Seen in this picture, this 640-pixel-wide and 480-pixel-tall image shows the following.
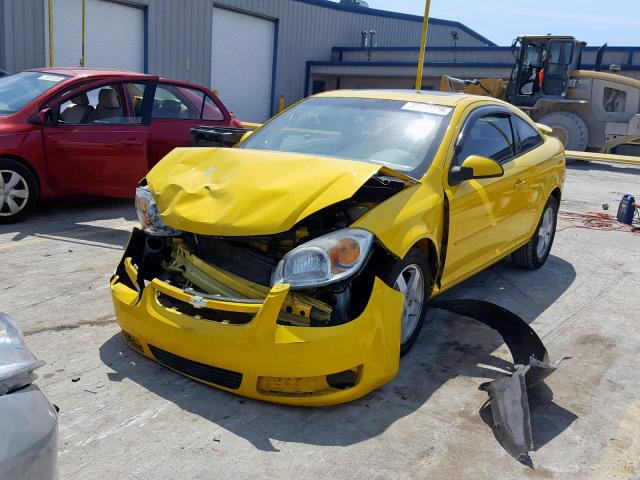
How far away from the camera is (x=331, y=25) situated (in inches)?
1248

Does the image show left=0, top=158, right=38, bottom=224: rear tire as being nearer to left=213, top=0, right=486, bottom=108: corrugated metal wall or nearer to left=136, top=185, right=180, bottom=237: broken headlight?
left=136, top=185, right=180, bottom=237: broken headlight

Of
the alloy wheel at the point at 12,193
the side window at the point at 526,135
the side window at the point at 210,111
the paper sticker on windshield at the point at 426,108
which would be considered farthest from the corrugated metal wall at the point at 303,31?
the paper sticker on windshield at the point at 426,108

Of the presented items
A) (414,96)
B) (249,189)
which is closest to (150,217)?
(249,189)

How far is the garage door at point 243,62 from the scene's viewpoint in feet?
84.5

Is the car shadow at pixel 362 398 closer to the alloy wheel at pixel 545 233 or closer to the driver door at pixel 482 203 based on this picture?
the driver door at pixel 482 203

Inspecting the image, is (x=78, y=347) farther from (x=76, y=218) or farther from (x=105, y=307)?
(x=76, y=218)

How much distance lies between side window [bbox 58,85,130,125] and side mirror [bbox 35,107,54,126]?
0.36 feet

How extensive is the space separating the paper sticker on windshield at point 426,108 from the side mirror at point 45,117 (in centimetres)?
398

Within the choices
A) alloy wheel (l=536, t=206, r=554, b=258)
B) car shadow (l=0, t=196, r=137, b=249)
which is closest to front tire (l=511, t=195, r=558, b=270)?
alloy wheel (l=536, t=206, r=554, b=258)

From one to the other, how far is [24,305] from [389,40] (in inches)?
1350

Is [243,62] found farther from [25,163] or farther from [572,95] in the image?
[25,163]

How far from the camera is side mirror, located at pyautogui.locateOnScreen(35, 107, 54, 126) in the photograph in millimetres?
6605

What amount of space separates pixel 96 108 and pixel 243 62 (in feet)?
68.1

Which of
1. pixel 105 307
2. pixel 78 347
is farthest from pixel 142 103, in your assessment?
pixel 78 347
